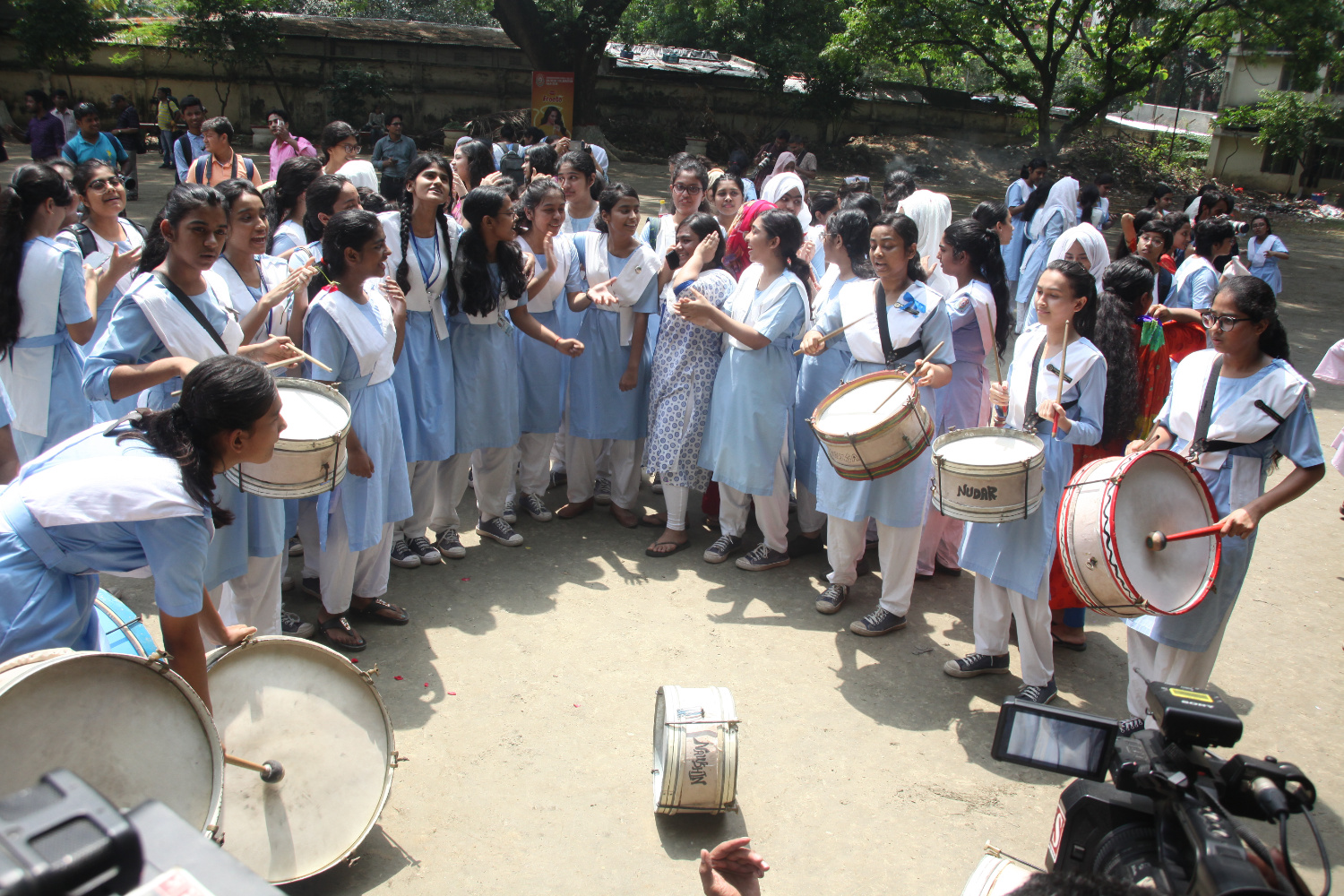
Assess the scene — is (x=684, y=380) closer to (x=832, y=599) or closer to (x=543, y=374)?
(x=543, y=374)

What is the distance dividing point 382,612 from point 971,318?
10.5 feet

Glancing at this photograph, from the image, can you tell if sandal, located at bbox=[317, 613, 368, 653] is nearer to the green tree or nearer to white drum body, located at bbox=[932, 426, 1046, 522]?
white drum body, located at bbox=[932, 426, 1046, 522]

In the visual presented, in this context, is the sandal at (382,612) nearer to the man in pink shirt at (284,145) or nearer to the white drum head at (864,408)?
the white drum head at (864,408)

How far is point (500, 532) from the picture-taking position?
17.4 feet

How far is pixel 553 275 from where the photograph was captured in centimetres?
525

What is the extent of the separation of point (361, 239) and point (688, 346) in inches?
75.6

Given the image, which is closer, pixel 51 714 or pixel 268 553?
pixel 51 714

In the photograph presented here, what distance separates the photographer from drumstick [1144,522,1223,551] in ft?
10.3

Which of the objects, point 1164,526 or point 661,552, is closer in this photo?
point 1164,526

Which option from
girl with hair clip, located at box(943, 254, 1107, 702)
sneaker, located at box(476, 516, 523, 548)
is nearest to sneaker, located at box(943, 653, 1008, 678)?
girl with hair clip, located at box(943, 254, 1107, 702)

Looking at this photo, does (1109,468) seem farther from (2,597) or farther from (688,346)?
(2,597)

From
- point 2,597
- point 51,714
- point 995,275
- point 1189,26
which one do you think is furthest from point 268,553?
point 1189,26

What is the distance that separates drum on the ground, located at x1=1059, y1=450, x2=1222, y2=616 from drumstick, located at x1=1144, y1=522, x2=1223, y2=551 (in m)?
0.03

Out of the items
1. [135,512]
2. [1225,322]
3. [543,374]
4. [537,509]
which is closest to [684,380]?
[543,374]
